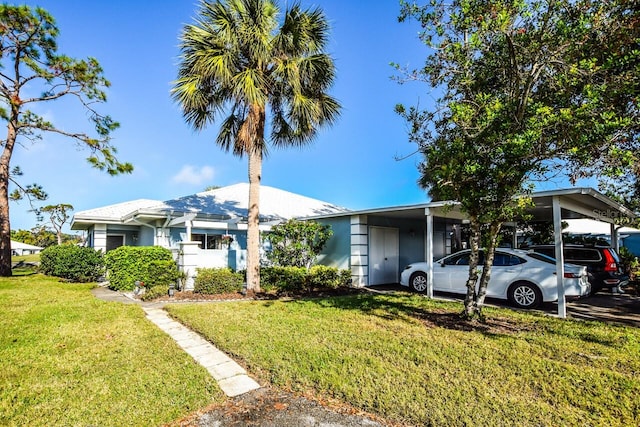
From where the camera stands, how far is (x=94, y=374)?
3.90m

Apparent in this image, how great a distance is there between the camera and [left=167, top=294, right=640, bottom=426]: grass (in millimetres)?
3096

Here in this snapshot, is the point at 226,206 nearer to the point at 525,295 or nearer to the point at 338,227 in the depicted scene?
the point at 338,227

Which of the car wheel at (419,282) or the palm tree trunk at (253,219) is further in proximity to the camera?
the car wheel at (419,282)

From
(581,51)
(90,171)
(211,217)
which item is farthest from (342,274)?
(90,171)

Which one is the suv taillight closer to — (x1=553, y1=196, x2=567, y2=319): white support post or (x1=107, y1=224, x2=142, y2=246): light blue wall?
(x1=553, y1=196, x2=567, y2=319): white support post

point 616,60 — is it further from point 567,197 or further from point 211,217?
point 211,217

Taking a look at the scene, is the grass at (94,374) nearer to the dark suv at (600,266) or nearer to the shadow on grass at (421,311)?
the shadow on grass at (421,311)

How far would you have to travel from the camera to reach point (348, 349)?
4.65 meters

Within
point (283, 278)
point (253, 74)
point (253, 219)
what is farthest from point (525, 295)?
point (253, 74)

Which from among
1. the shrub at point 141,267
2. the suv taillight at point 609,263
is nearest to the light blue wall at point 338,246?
the shrub at point 141,267

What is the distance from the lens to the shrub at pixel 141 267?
9.59 m

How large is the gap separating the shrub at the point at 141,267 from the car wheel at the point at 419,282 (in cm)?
726

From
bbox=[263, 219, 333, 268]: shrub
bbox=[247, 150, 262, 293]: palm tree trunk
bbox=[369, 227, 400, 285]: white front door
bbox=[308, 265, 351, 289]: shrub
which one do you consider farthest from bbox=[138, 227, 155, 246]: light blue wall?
bbox=[369, 227, 400, 285]: white front door

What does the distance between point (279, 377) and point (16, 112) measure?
58.6 feet
